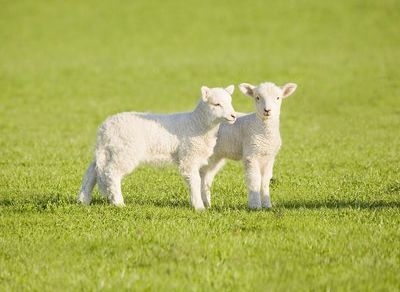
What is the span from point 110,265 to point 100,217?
2.20m

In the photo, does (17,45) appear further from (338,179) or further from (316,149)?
(338,179)

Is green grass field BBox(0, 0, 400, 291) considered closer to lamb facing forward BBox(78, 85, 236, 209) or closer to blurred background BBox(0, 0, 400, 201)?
blurred background BBox(0, 0, 400, 201)

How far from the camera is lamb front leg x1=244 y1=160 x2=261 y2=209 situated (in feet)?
33.9

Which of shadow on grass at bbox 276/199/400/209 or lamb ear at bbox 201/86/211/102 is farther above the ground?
lamb ear at bbox 201/86/211/102

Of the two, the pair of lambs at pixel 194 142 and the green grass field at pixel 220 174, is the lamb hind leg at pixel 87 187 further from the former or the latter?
the green grass field at pixel 220 174

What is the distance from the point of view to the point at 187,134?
10.7 meters

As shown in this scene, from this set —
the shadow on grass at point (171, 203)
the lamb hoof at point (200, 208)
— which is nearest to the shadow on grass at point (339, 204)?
the shadow on grass at point (171, 203)

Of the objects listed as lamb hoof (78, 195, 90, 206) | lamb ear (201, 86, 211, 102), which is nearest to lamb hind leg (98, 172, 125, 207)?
lamb hoof (78, 195, 90, 206)

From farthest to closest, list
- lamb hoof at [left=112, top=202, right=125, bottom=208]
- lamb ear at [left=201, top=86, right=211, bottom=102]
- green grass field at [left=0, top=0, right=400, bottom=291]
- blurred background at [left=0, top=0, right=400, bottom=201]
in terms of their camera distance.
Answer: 1. blurred background at [left=0, top=0, right=400, bottom=201]
2. lamb ear at [left=201, top=86, right=211, bottom=102]
3. lamb hoof at [left=112, top=202, right=125, bottom=208]
4. green grass field at [left=0, top=0, right=400, bottom=291]

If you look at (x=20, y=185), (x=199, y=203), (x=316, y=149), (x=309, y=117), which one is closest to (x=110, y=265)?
(x=199, y=203)

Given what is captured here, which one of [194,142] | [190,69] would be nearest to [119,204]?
[194,142]

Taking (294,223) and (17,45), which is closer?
(294,223)

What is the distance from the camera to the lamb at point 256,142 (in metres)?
10.5

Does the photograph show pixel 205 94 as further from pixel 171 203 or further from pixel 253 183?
Answer: pixel 171 203
